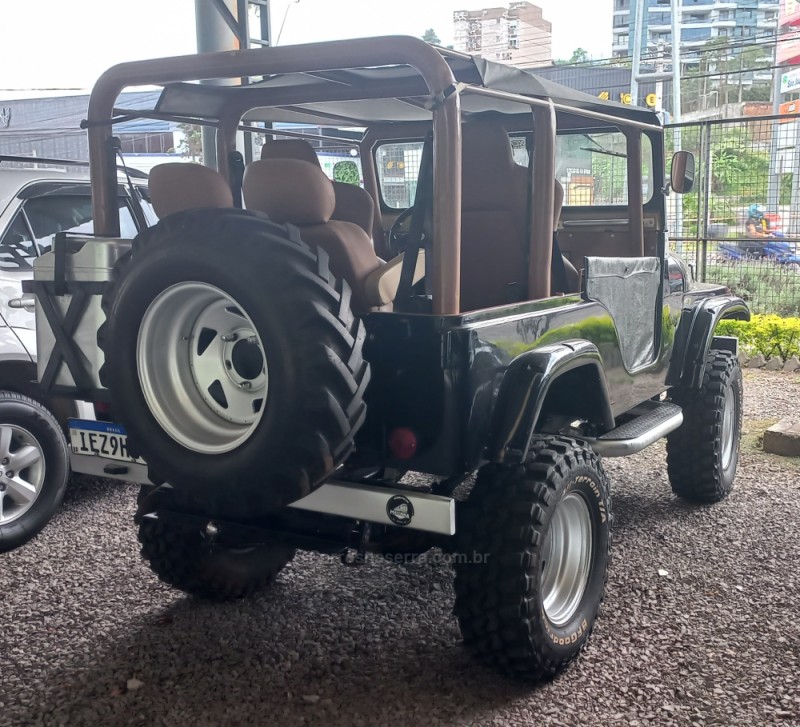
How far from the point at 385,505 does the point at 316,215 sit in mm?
1074

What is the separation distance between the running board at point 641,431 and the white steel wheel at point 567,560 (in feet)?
1.51

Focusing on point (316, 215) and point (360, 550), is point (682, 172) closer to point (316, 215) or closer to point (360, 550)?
point (316, 215)

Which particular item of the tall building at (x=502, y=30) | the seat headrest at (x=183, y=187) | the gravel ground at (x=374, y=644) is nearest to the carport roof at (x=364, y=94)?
Answer: the seat headrest at (x=183, y=187)

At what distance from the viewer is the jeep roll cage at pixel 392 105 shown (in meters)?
2.80

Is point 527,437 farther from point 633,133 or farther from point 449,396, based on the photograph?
point 633,133

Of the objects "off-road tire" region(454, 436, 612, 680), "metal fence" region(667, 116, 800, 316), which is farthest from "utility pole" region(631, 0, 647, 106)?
"off-road tire" region(454, 436, 612, 680)

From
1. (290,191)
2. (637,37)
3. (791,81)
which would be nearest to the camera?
(290,191)

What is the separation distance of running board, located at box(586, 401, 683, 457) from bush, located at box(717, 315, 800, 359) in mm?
5256

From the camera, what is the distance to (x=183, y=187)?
3.49m

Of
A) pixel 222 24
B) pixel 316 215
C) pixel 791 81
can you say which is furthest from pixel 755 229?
pixel 791 81

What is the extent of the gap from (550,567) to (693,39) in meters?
95.9

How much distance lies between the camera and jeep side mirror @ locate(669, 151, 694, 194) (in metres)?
4.60

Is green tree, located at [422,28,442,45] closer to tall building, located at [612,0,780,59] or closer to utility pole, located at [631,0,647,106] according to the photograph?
utility pole, located at [631,0,647,106]

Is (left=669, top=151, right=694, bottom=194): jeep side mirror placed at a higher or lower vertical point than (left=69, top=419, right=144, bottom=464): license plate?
higher
